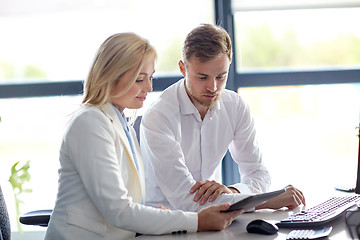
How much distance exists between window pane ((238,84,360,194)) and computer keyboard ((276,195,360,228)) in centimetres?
139

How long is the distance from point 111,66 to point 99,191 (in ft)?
1.46

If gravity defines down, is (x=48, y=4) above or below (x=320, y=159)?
above

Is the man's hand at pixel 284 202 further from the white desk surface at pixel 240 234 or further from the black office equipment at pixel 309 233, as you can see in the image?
the black office equipment at pixel 309 233

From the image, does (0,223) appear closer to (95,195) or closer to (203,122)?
(95,195)

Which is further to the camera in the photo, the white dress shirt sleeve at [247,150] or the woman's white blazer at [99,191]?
the white dress shirt sleeve at [247,150]

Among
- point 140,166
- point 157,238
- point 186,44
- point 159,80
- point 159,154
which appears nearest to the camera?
point 157,238

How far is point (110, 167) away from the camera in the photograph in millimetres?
1662

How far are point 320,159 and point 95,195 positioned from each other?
219 cm

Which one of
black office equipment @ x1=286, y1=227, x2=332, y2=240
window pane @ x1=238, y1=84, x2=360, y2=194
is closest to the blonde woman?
black office equipment @ x1=286, y1=227, x2=332, y2=240

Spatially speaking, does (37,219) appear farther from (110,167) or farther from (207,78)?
(207,78)

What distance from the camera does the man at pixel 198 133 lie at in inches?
86.7

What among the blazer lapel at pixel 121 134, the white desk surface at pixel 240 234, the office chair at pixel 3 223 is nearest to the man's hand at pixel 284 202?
the white desk surface at pixel 240 234

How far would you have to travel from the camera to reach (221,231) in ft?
5.52

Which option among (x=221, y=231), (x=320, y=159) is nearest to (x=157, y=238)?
(x=221, y=231)
